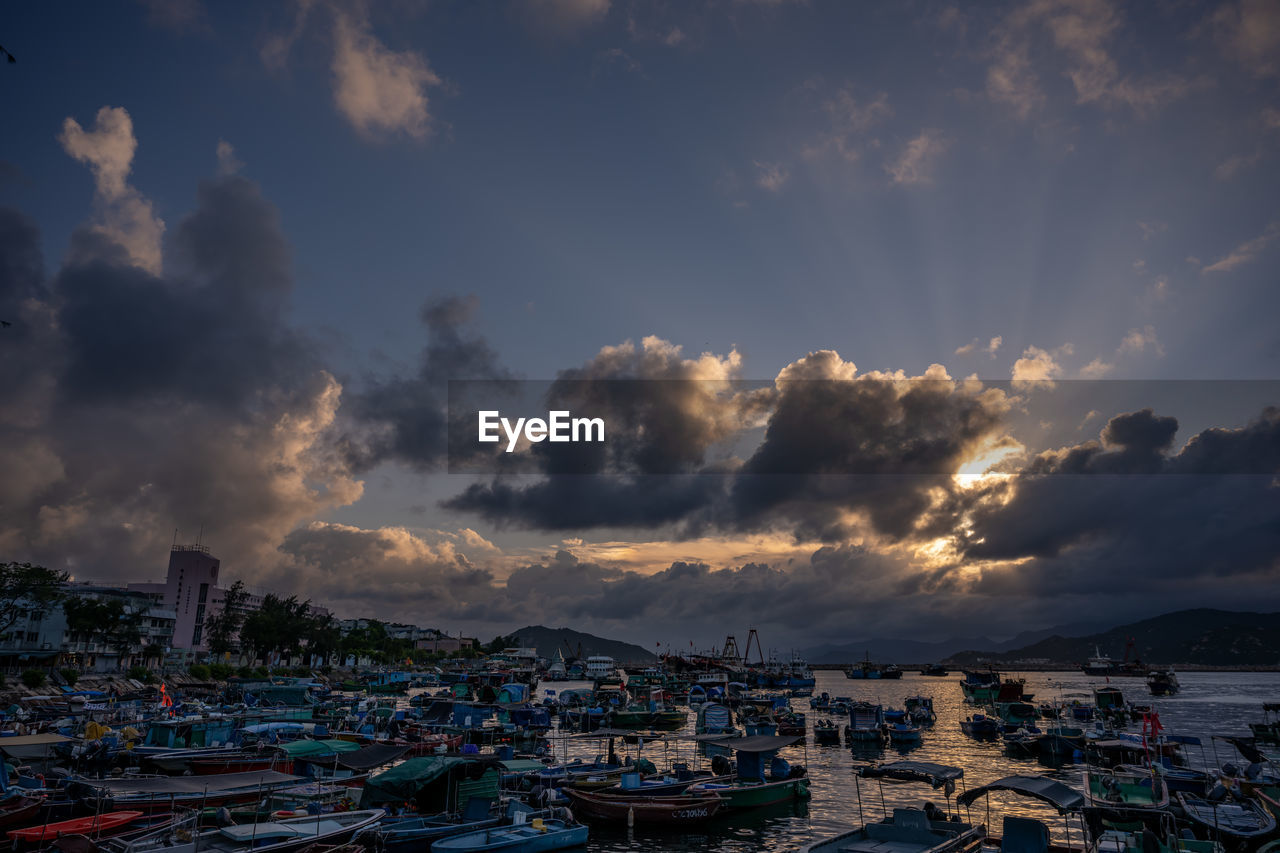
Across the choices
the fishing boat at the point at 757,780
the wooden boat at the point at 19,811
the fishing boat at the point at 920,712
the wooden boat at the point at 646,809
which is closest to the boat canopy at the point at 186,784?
the wooden boat at the point at 19,811

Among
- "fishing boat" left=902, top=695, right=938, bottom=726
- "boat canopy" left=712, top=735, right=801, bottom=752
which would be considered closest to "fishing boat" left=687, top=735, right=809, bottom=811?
"boat canopy" left=712, top=735, right=801, bottom=752

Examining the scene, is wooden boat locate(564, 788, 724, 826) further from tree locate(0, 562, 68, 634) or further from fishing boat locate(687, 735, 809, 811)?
tree locate(0, 562, 68, 634)

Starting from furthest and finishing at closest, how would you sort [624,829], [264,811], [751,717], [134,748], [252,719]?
1. [751,717]
2. [252,719]
3. [134,748]
4. [624,829]
5. [264,811]

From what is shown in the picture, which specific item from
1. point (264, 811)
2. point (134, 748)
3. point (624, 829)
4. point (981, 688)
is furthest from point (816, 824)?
point (981, 688)

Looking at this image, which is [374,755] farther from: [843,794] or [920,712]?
[920,712]

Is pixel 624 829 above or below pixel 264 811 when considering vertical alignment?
below

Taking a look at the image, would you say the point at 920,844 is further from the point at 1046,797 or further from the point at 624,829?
the point at 624,829
